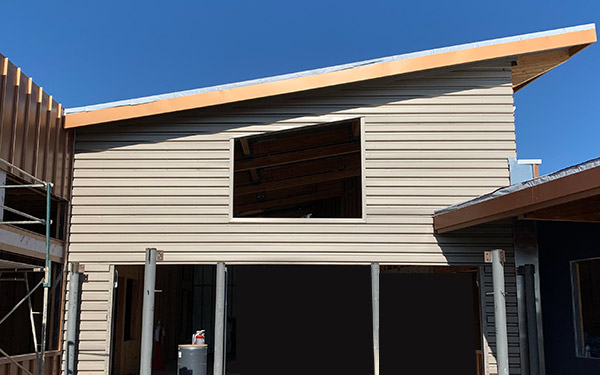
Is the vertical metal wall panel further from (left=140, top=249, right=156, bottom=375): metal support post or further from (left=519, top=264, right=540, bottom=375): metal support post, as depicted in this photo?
(left=519, top=264, right=540, bottom=375): metal support post

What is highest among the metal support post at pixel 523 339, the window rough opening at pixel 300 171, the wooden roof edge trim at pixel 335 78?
the wooden roof edge trim at pixel 335 78

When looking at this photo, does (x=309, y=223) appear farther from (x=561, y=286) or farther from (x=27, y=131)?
(x=27, y=131)

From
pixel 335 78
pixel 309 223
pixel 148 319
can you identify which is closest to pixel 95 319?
pixel 148 319

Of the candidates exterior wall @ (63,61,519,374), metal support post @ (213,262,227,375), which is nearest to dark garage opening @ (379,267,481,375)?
exterior wall @ (63,61,519,374)

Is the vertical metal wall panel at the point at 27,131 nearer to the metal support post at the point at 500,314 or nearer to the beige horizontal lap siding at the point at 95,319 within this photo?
the beige horizontal lap siding at the point at 95,319

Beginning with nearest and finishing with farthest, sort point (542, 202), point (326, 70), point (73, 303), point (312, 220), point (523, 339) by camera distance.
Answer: point (542, 202)
point (73, 303)
point (523, 339)
point (312, 220)
point (326, 70)

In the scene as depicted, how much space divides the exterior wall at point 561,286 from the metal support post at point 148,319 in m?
6.36

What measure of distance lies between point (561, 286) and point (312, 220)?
13.5 feet

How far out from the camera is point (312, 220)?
10227 millimetres

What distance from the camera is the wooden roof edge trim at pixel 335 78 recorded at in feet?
33.2

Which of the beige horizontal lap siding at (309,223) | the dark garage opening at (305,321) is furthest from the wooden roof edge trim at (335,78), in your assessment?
the dark garage opening at (305,321)

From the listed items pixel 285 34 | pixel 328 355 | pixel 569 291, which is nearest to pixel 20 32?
pixel 285 34

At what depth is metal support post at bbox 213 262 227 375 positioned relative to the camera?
9922mm

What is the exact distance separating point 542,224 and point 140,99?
700 centimetres
